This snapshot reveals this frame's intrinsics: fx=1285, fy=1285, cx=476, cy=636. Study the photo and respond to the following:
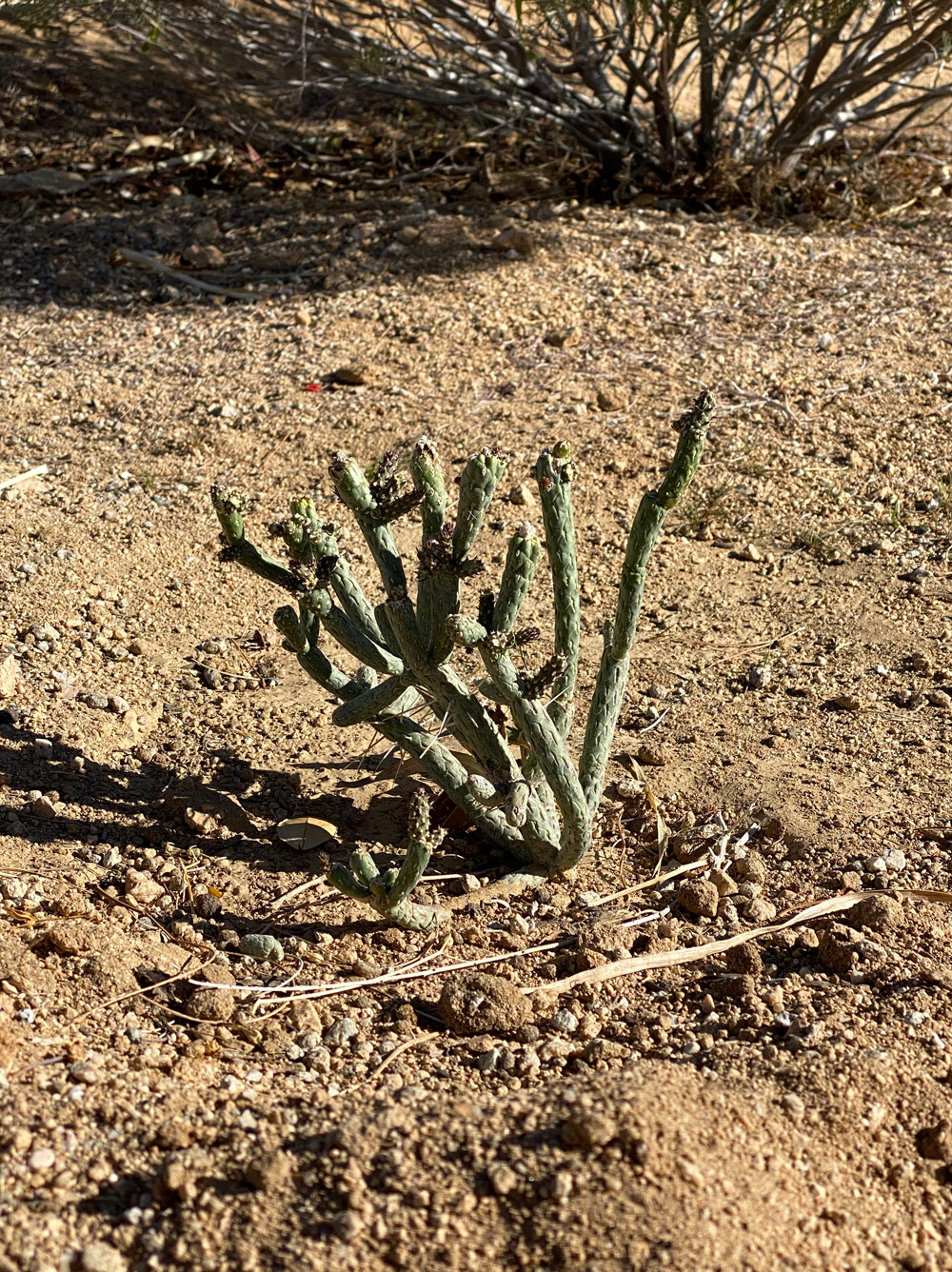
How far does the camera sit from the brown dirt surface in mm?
1889

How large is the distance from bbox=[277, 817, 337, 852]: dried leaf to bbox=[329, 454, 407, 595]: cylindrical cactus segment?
2.29 ft

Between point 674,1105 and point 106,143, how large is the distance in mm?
6549

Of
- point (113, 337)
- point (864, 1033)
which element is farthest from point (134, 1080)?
point (113, 337)

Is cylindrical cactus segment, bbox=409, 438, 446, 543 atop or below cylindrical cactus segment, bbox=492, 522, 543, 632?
atop

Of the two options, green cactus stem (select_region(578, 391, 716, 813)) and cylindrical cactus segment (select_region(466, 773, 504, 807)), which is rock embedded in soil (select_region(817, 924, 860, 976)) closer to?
green cactus stem (select_region(578, 391, 716, 813))

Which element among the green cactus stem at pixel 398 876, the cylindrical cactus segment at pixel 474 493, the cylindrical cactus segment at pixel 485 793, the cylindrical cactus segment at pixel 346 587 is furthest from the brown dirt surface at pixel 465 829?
the cylindrical cactus segment at pixel 474 493

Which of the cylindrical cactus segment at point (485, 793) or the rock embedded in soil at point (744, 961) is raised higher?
the cylindrical cactus segment at point (485, 793)

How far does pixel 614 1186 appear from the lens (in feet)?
6.00

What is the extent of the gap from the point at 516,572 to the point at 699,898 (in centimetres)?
84

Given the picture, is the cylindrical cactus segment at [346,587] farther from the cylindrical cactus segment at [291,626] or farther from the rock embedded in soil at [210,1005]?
the rock embedded in soil at [210,1005]

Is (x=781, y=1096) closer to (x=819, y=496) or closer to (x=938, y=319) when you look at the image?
(x=819, y=496)

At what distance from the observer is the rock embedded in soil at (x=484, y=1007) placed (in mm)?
2385

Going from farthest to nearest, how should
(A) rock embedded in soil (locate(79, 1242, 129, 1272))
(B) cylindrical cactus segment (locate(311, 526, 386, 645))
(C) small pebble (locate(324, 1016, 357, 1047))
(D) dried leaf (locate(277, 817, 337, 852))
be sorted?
(D) dried leaf (locate(277, 817, 337, 852)) → (B) cylindrical cactus segment (locate(311, 526, 386, 645)) → (C) small pebble (locate(324, 1016, 357, 1047)) → (A) rock embedded in soil (locate(79, 1242, 129, 1272))

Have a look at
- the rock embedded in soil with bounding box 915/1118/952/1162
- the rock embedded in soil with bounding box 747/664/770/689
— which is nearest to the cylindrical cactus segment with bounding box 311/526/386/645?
the rock embedded in soil with bounding box 747/664/770/689
